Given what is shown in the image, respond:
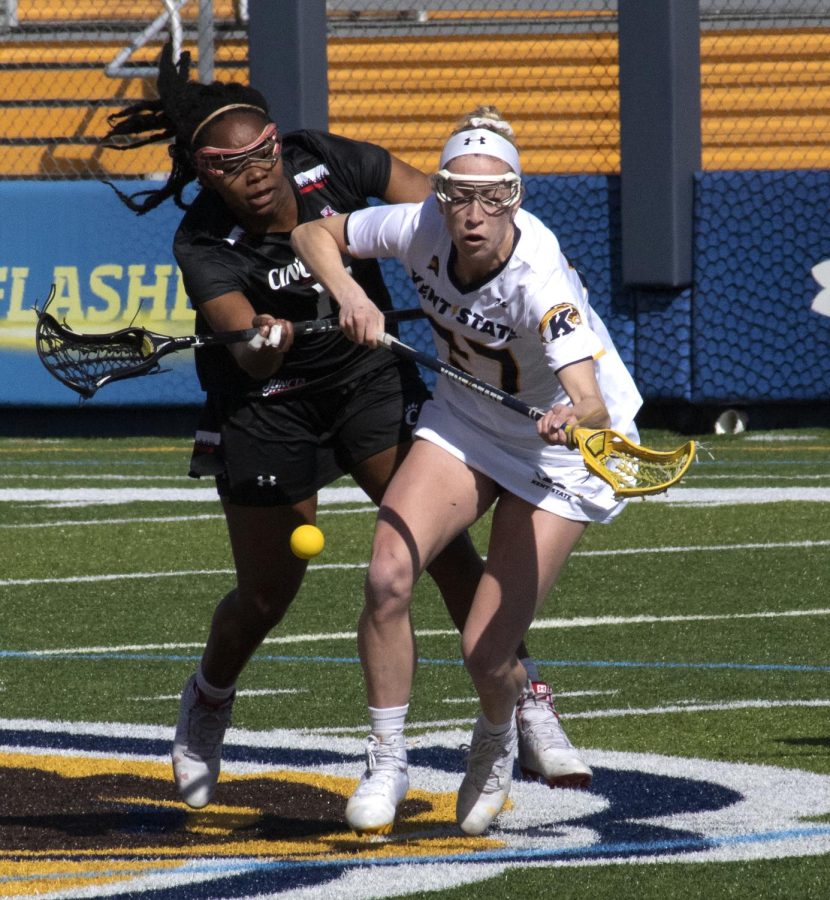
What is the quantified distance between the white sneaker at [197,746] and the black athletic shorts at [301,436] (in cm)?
56

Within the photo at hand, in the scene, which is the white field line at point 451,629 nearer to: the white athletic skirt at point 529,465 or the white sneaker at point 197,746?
the white sneaker at point 197,746

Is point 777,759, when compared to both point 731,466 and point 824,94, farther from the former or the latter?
point 824,94

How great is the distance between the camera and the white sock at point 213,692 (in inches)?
209

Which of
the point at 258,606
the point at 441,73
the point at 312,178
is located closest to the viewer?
the point at 258,606

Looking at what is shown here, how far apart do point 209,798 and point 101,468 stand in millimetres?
8582

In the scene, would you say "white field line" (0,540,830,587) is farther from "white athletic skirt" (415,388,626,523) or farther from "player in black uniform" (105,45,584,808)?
"white athletic skirt" (415,388,626,523)

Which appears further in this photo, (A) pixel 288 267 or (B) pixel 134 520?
(B) pixel 134 520

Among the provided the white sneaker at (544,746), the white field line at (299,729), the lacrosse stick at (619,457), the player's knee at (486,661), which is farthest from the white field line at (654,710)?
the lacrosse stick at (619,457)

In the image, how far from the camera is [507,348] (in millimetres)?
4773

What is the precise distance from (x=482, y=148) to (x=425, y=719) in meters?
2.13

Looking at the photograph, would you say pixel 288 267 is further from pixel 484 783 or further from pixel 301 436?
pixel 484 783

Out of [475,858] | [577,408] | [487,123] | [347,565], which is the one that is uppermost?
→ [487,123]

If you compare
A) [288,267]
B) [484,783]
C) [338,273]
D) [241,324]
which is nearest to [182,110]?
[288,267]

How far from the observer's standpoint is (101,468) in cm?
1347
